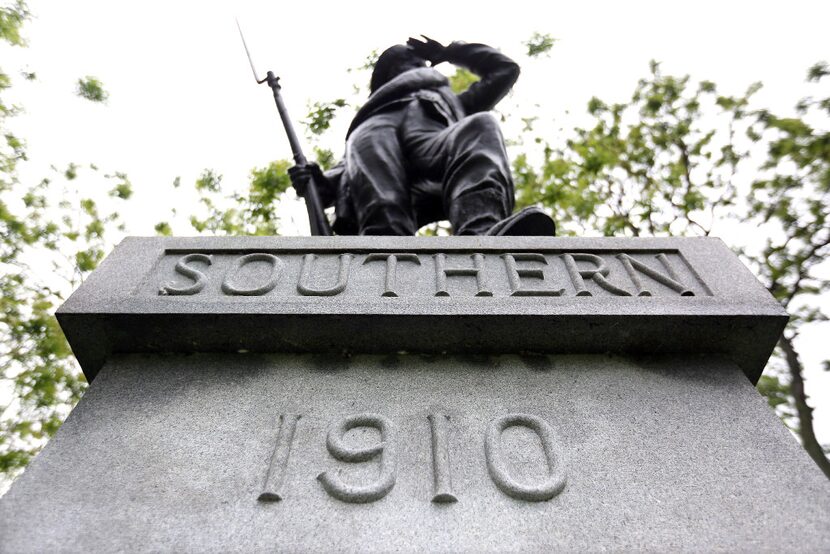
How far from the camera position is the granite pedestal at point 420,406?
183 cm

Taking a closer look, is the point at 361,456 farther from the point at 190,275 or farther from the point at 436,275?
the point at 190,275

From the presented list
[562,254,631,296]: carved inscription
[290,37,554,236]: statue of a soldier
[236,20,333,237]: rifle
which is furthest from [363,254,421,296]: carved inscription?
[236,20,333,237]: rifle

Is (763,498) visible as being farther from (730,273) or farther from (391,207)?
(391,207)

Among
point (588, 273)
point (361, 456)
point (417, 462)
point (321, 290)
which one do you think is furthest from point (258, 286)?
point (588, 273)

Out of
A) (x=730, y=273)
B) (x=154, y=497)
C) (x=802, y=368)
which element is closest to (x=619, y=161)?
(x=802, y=368)

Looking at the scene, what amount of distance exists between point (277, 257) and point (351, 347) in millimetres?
641

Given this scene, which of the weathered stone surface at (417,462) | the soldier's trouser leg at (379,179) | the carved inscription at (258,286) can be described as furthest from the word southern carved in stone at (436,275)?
the soldier's trouser leg at (379,179)

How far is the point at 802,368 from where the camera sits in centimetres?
841

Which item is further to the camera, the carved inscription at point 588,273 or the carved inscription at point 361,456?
the carved inscription at point 588,273

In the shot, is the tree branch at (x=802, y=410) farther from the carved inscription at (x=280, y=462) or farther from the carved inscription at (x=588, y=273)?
the carved inscription at (x=280, y=462)

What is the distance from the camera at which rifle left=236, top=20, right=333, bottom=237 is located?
4.48 m

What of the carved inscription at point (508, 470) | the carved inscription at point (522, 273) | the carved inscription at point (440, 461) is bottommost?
the carved inscription at point (508, 470)

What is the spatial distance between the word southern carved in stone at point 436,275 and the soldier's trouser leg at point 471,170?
0.73 meters

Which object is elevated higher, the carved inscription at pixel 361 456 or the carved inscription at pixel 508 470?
the carved inscription at pixel 361 456
